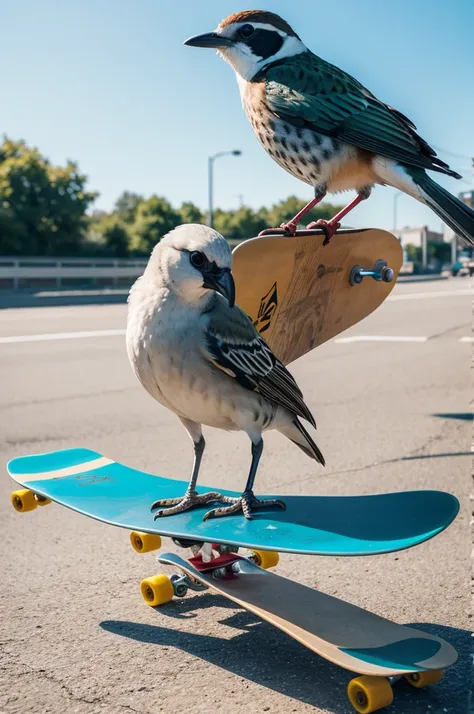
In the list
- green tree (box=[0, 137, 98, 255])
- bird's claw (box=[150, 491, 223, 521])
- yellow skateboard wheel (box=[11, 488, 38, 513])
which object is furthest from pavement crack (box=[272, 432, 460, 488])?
green tree (box=[0, 137, 98, 255])

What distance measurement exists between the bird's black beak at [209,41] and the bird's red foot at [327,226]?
0.72m

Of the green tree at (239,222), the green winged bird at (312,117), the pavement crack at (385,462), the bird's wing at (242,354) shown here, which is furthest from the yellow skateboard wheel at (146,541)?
the green tree at (239,222)

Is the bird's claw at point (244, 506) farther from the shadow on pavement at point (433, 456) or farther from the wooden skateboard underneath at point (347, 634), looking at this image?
the shadow on pavement at point (433, 456)

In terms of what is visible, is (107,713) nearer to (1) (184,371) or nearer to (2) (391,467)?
(1) (184,371)

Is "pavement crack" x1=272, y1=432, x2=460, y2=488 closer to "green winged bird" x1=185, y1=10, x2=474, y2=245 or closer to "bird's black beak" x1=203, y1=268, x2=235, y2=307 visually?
"green winged bird" x1=185, y1=10, x2=474, y2=245

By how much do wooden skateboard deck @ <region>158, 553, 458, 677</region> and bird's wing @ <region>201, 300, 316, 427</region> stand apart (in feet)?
2.63

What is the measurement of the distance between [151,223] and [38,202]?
808 centimetres

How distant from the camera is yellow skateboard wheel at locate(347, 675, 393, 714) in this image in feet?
8.44

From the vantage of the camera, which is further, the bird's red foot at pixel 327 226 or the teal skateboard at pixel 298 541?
the bird's red foot at pixel 327 226

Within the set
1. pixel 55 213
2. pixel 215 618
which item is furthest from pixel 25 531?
pixel 55 213

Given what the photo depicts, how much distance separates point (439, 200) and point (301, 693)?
5.79 feet

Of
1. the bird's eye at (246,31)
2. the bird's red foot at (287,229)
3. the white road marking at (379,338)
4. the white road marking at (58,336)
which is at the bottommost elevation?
the white road marking at (379,338)

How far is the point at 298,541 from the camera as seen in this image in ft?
8.46

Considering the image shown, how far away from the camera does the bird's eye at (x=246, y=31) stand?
8.46ft
